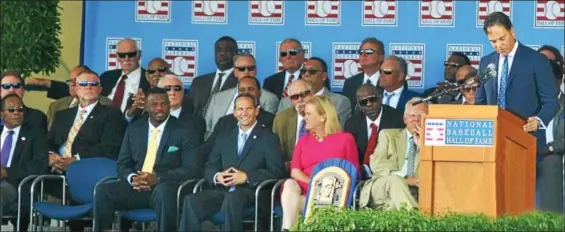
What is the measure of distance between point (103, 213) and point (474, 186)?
488cm

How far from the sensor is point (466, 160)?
970 centimetres

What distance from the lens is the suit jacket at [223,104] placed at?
1457 centimetres

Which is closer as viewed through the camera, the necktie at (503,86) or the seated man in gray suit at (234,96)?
the necktie at (503,86)

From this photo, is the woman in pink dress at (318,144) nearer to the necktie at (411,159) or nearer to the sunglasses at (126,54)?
the necktie at (411,159)

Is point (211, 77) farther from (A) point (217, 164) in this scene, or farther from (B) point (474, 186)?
(B) point (474, 186)

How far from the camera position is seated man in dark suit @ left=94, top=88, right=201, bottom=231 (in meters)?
13.5

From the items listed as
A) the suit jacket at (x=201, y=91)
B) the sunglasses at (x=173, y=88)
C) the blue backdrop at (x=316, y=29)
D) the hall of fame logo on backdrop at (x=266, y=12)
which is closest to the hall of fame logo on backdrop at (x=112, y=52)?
the blue backdrop at (x=316, y=29)

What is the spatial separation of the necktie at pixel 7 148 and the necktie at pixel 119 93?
1.22m

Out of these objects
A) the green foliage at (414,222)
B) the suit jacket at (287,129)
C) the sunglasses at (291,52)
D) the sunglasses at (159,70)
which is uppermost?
the sunglasses at (291,52)

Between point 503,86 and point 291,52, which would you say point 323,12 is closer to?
point 291,52

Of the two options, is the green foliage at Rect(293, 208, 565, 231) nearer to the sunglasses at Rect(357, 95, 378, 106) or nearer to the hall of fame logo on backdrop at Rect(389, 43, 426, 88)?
the sunglasses at Rect(357, 95, 378, 106)

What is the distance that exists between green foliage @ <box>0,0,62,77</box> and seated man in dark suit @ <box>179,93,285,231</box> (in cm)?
311

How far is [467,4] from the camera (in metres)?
15.0

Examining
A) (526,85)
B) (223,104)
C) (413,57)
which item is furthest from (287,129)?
(526,85)
